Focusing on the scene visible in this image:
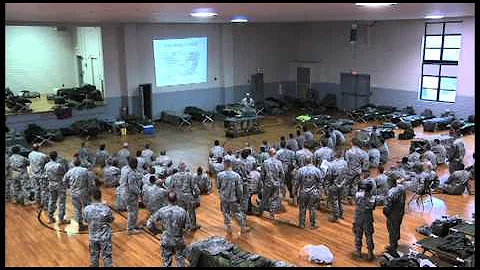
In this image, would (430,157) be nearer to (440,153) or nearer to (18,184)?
(440,153)

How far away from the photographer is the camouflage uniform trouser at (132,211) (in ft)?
31.5

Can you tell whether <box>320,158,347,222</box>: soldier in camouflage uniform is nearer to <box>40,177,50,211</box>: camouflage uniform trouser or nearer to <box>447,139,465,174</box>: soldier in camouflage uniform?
<box>447,139,465,174</box>: soldier in camouflage uniform

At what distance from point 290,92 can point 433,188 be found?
1558cm

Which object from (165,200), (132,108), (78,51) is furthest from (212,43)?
(165,200)

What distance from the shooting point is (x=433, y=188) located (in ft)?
39.9

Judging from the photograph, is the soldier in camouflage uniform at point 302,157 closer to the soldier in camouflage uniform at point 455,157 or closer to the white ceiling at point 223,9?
the white ceiling at point 223,9

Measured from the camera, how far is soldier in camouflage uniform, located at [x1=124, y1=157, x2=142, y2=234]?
951 centimetres

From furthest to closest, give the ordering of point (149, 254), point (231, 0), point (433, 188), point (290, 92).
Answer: point (290, 92) < point (433, 188) < point (149, 254) < point (231, 0)

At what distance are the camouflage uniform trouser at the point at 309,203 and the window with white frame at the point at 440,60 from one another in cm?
1419

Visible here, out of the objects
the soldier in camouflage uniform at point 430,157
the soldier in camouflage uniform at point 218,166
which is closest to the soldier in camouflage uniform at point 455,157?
the soldier in camouflage uniform at point 430,157

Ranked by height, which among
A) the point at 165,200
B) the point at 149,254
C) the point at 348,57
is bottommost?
the point at 149,254

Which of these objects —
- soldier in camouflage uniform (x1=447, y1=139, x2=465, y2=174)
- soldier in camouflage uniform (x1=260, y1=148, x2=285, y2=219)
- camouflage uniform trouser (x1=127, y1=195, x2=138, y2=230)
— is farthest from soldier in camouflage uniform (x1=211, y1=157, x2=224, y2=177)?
soldier in camouflage uniform (x1=447, y1=139, x2=465, y2=174)

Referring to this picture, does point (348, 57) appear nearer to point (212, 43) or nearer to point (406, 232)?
point (212, 43)

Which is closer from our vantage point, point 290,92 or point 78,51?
point 78,51
